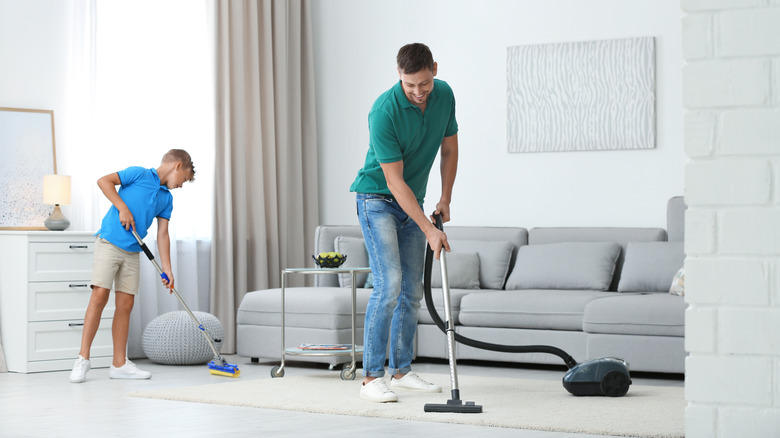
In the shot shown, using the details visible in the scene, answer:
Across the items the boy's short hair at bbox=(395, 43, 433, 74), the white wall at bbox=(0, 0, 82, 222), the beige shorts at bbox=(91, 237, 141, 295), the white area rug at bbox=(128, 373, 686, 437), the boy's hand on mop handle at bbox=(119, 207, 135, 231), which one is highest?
the white wall at bbox=(0, 0, 82, 222)

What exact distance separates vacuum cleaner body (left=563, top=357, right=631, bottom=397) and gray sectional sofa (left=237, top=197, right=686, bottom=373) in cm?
80

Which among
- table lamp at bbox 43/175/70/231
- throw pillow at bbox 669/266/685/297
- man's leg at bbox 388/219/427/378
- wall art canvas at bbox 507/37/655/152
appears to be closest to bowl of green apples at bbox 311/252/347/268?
man's leg at bbox 388/219/427/378

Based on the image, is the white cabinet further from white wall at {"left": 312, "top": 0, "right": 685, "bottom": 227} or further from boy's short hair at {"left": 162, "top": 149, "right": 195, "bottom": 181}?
white wall at {"left": 312, "top": 0, "right": 685, "bottom": 227}

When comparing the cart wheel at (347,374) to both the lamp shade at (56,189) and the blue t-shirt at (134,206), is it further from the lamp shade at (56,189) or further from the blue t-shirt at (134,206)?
the lamp shade at (56,189)

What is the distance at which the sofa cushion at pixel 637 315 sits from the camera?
4434 millimetres

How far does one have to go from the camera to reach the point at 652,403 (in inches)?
139

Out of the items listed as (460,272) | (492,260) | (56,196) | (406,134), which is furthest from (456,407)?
(56,196)

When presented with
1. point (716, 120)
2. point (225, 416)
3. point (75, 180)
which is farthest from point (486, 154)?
point (716, 120)

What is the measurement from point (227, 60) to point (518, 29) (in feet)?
5.79

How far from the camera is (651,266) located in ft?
16.6

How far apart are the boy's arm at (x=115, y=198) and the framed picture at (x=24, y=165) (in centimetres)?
84

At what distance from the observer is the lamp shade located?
5.06 metres

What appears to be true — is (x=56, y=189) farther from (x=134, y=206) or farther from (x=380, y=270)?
(x=380, y=270)

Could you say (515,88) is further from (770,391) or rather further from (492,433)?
(770,391)
